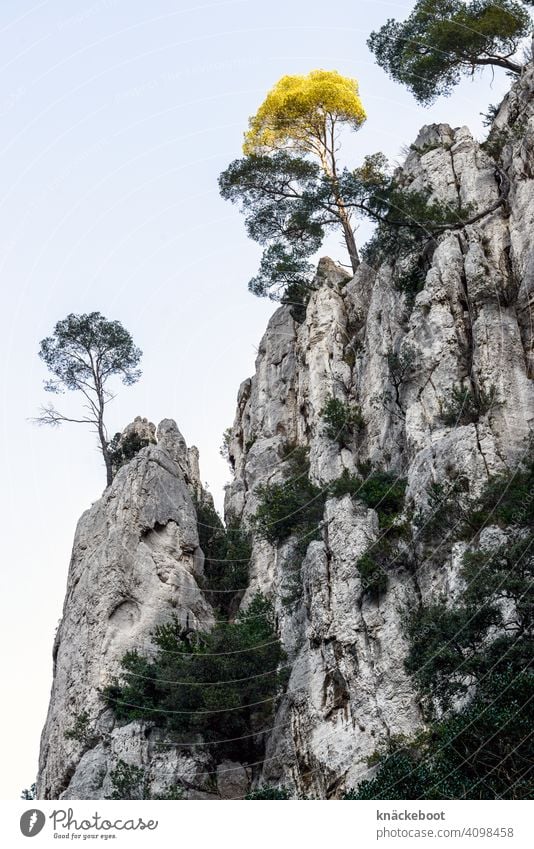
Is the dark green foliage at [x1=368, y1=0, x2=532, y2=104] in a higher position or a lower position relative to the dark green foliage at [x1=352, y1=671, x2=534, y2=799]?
higher

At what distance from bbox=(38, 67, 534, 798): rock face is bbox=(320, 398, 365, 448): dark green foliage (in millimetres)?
317

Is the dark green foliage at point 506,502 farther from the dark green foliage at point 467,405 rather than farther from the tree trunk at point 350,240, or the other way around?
the tree trunk at point 350,240

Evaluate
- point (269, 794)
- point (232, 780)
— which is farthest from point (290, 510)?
point (269, 794)

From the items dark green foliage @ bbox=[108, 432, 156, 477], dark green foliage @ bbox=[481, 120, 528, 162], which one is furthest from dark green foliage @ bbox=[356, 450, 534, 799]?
dark green foliage @ bbox=[108, 432, 156, 477]

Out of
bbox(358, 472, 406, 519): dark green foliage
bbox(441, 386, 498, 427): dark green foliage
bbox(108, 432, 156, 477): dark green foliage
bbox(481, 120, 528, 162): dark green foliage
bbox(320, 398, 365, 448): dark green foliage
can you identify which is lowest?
bbox(358, 472, 406, 519): dark green foliage

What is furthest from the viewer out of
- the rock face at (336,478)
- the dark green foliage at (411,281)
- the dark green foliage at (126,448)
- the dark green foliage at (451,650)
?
the dark green foliage at (126,448)

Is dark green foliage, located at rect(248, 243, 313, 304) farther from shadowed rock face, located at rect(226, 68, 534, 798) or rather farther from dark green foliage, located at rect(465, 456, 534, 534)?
dark green foliage, located at rect(465, 456, 534, 534)

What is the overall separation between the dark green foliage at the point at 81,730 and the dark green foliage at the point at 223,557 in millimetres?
6458

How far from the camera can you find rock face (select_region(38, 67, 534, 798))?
30141 millimetres

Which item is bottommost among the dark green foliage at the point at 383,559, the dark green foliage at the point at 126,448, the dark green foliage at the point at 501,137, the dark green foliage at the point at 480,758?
the dark green foliage at the point at 480,758

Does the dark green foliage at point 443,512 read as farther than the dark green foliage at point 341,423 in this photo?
No

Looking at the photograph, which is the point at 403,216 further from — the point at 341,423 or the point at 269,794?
the point at 269,794

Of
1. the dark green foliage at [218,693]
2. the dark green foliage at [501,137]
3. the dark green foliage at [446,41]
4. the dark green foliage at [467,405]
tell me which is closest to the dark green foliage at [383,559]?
the dark green foliage at [467,405]

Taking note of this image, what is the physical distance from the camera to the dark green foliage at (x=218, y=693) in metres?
32.8
